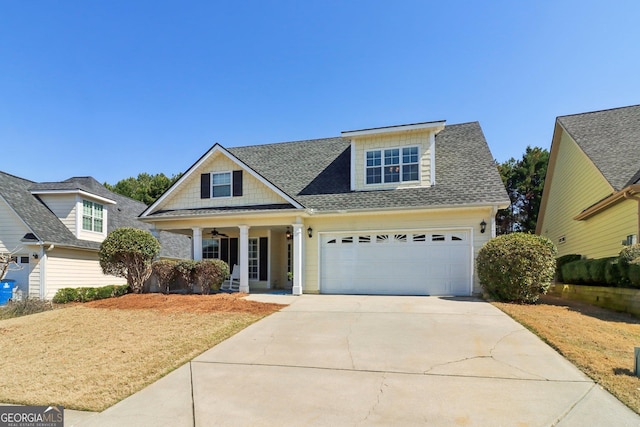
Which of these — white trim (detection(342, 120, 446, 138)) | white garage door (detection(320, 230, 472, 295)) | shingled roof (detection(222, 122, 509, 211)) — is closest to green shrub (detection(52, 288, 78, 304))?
shingled roof (detection(222, 122, 509, 211))

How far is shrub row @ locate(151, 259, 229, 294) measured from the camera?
40.7 feet

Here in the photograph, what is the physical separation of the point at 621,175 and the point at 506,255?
202 inches

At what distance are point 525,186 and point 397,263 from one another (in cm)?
2117

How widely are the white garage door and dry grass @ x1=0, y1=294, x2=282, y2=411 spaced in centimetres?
359

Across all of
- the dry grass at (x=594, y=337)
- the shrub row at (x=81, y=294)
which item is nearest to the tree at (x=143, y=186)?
the shrub row at (x=81, y=294)

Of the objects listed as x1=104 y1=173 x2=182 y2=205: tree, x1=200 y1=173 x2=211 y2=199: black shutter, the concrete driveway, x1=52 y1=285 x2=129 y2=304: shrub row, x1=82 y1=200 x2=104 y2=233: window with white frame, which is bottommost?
x1=52 y1=285 x2=129 y2=304: shrub row

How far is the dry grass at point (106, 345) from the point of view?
464 cm

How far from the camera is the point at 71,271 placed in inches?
615

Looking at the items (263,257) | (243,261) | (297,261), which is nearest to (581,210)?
(297,261)

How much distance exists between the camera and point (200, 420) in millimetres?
3787

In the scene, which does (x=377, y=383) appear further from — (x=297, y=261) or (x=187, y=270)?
(x=187, y=270)

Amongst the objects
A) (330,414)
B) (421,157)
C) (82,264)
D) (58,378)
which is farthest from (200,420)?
(82,264)

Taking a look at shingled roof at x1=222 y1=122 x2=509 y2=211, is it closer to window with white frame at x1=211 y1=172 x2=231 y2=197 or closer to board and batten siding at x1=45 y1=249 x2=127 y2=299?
window with white frame at x1=211 y1=172 x2=231 y2=197

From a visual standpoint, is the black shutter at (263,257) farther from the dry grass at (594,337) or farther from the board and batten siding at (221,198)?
the dry grass at (594,337)
